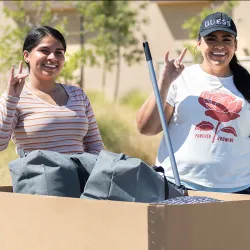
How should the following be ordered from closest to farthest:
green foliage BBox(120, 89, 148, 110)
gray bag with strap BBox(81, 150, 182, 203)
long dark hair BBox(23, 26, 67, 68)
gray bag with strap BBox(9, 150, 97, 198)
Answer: gray bag with strap BBox(81, 150, 182, 203)
gray bag with strap BBox(9, 150, 97, 198)
long dark hair BBox(23, 26, 67, 68)
green foliage BBox(120, 89, 148, 110)

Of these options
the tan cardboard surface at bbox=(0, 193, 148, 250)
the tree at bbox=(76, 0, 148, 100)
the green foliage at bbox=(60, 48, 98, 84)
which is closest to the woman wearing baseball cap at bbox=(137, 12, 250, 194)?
the tan cardboard surface at bbox=(0, 193, 148, 250)

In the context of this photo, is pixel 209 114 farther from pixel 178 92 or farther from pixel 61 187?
pixel 61 187

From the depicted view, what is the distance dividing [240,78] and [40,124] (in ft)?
3.58

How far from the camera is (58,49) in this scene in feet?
15.5

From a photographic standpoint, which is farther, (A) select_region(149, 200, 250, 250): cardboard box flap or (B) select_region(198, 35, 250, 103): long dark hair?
(B) select_region(198, 35, 250, 103): long dark hair

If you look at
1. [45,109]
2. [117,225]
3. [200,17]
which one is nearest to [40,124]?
[45,109]

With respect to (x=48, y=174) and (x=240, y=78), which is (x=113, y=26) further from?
(x=48, y=174)

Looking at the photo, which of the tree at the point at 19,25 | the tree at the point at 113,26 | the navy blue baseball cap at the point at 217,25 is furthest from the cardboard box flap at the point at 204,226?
the tree at the point at 113,26

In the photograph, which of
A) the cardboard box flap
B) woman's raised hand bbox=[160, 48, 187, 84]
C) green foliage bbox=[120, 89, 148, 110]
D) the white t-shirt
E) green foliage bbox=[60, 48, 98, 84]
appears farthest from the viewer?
green foliage bbox=[120, 89, 148, 110]

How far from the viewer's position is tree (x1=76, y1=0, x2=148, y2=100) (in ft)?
74.6

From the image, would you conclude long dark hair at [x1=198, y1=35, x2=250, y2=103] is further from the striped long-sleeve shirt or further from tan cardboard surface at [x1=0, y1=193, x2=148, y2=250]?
tan cardboard surface at [x1=0, y1=193, x2=148, y2=250]

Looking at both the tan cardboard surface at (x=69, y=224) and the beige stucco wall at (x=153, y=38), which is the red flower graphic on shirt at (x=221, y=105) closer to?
the tan cardboard surface at (x=69, y=224)

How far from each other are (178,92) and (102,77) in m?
20.4

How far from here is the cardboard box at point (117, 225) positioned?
321cm
